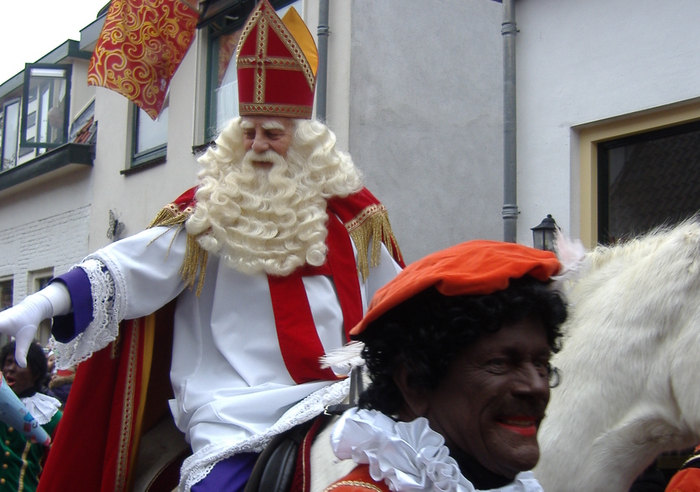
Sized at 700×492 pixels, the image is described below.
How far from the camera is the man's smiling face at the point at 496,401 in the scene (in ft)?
4.84

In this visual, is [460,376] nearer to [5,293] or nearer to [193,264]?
[193,264]

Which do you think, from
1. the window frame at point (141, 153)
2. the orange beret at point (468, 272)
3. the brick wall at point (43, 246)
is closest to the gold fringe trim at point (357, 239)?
the orange beret at point (468, 272)

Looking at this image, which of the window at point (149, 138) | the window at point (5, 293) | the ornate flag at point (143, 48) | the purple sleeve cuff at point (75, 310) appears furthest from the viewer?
the window at point (5, 293)

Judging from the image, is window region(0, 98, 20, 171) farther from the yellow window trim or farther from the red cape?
the red cape

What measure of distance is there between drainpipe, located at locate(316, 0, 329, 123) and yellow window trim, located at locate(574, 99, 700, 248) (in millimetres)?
2190

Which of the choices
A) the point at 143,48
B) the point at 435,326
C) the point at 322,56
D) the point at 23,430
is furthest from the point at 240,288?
the point at 143,48

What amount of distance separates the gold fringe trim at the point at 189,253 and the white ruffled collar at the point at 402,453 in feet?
5.05

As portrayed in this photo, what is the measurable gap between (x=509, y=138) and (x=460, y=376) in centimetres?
427

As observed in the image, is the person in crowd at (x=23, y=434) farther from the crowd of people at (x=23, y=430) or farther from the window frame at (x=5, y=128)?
the window frame at (x=5, y=128)

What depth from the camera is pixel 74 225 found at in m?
11.3

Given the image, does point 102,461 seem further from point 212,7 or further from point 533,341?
point 212,7

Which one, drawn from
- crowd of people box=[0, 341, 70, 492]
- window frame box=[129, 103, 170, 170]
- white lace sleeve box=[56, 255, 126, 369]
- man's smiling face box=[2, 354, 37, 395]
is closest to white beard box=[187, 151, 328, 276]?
white lace sleeve box=[56, 255, 126, 369]

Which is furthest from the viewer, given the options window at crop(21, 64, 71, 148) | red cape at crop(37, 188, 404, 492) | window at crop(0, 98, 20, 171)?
window at crop(0, 98, 20, 171)

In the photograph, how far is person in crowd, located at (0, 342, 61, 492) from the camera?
4809 mm
